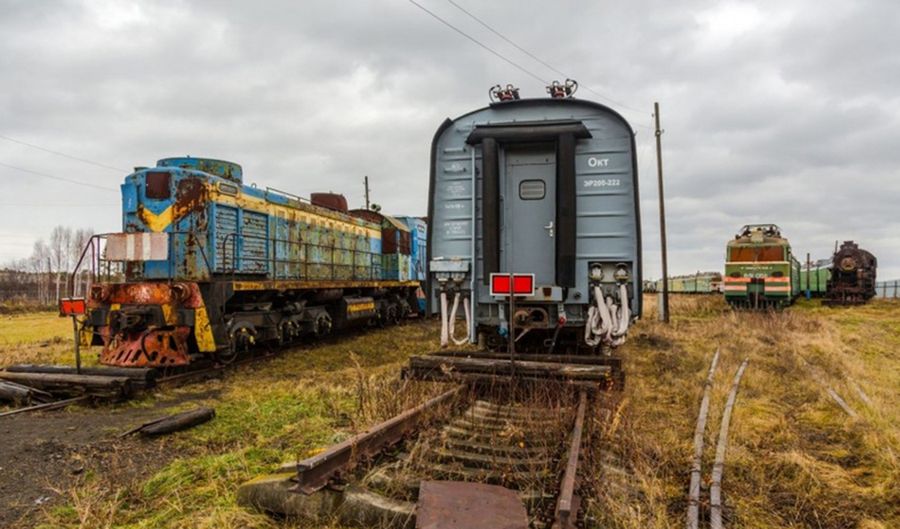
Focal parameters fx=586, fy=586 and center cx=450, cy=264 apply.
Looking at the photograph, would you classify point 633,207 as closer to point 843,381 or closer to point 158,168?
point 843,381

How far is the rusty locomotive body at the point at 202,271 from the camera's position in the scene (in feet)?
29.3

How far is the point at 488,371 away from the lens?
18.5 feet

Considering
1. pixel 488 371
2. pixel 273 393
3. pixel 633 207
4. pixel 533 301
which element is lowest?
pixel 273 393

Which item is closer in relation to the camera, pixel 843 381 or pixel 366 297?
pixel 843 381

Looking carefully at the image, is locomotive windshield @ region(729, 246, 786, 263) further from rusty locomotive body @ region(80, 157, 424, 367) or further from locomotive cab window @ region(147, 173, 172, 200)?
locomotive cab window @ region(147, 173, 172, 200)

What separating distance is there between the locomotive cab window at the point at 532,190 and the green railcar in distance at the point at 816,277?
27.1 meters

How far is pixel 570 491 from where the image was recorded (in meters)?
3.13

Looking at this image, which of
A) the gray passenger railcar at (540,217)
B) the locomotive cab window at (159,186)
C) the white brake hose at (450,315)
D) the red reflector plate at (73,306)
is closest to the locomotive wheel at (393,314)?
the locomotive cab window at (159,186)

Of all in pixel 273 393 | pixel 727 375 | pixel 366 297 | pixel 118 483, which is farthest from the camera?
pixel 366 297

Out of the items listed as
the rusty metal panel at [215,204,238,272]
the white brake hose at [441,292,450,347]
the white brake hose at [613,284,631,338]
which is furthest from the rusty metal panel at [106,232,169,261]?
the white brake hose at [613,284,631,338]

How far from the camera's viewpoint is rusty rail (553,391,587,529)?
2898 mm

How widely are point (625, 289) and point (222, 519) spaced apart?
4.67 m

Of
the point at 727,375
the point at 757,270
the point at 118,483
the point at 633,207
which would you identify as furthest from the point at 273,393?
the point at 757,270

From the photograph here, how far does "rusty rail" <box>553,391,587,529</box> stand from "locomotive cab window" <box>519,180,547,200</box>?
328 cm
